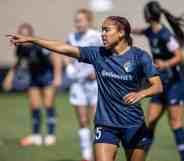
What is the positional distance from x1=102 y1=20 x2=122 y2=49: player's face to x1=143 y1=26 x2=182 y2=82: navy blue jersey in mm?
2415

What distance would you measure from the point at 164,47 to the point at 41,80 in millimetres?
3578

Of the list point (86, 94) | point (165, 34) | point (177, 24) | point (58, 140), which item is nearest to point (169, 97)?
point (165, 34)

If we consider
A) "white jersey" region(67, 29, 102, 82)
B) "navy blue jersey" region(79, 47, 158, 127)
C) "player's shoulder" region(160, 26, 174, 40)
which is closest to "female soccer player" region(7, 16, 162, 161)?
"navy blue jersey" region(79, 47, 158, 127)

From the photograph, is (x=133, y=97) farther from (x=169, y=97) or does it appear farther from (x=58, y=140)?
(x=58, y=140)

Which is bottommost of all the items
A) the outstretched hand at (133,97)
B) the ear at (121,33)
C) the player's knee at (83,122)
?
the player's knee at (83,122)

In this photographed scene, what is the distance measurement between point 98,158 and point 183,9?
55.5 feet

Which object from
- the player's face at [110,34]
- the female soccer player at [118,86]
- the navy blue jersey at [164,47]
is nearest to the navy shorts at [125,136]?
the female soccer player at [118,86]

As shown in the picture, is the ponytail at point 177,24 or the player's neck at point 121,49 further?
the ponytail at point 177,24

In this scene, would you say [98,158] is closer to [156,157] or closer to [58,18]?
[156,157]

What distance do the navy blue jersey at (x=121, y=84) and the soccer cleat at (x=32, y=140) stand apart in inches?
209

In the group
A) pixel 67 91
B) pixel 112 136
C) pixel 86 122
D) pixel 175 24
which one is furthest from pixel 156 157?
pixel 67 91

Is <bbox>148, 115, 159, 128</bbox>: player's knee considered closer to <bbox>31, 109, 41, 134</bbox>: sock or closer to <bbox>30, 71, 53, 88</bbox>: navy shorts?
<bbox>30, 71, 53, 88</bbox>: navy shorts

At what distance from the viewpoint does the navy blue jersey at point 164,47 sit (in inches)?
399

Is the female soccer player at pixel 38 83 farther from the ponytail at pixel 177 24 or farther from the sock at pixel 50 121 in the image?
the ponytail at pixel 177 24
